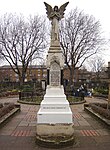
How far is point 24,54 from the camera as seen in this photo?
4050cm

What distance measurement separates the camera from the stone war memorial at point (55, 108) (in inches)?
290

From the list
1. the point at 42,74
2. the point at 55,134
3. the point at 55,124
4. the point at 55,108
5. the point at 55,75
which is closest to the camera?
the point at 55,134

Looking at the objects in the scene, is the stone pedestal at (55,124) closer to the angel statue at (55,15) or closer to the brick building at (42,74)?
the angel statue at (55,15)

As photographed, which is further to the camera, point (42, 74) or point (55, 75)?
point (42, 74)

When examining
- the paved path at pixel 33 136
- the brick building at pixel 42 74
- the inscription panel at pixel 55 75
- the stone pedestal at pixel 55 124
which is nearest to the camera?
the paved path at pixel 33 136

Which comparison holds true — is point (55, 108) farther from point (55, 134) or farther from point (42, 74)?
point (42, 74)

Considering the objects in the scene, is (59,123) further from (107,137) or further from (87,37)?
(87,37)

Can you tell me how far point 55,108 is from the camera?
25.6 ft

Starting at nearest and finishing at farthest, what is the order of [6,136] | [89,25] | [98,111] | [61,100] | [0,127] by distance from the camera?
[61,100] → [6,136] → [0,127] → [98,111] → [89,25]

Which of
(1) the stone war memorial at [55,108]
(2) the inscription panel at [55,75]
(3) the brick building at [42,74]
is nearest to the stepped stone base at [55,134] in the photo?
(1) the stone war memorial at [55,108]

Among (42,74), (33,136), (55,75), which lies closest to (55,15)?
(55,75)

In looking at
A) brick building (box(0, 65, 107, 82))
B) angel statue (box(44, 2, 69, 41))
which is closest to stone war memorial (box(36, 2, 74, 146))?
angel statue (box(44, 2, 69, 41))

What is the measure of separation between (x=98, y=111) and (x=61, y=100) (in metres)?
5.49

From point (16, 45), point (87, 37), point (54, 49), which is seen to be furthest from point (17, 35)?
point (54, 49)
